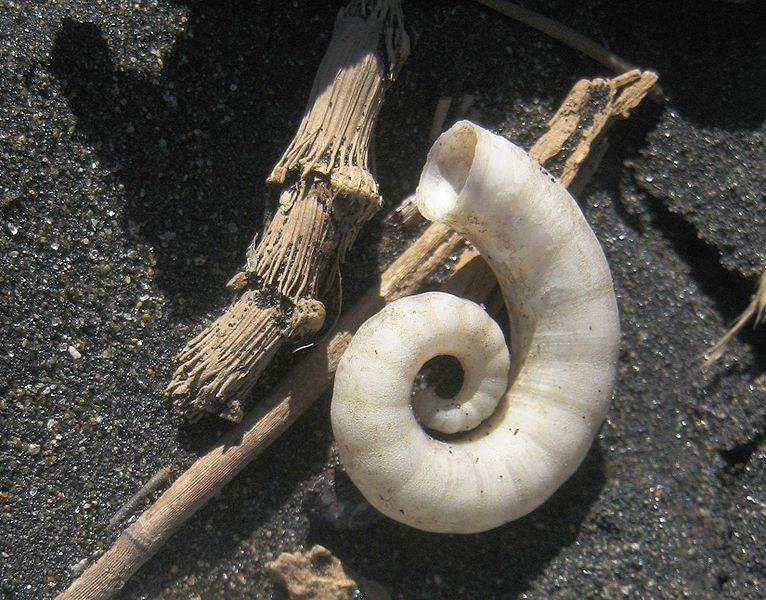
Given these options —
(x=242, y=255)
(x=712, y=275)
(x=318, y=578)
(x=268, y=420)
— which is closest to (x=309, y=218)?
(x=242, y=255)

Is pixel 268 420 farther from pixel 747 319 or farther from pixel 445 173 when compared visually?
pixel 747 319

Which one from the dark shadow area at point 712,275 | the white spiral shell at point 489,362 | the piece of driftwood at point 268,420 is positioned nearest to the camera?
the white spiral shell at point 489,362

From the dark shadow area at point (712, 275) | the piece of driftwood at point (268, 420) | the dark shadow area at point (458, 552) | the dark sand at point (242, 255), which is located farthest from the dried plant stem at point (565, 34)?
the dark shadow area at point (458, 552)

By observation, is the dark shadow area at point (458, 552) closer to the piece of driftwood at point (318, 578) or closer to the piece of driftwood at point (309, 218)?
the piece of driftwood at point (318, 578)

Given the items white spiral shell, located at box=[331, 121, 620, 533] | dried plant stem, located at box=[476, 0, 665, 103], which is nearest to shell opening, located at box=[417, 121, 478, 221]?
white spiral shell, located at box=[331, 121, 620, 533]

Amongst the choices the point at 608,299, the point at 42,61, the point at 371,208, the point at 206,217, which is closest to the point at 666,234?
the point at 608,299

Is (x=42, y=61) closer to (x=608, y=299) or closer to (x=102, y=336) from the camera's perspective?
(x=102, y=336)
